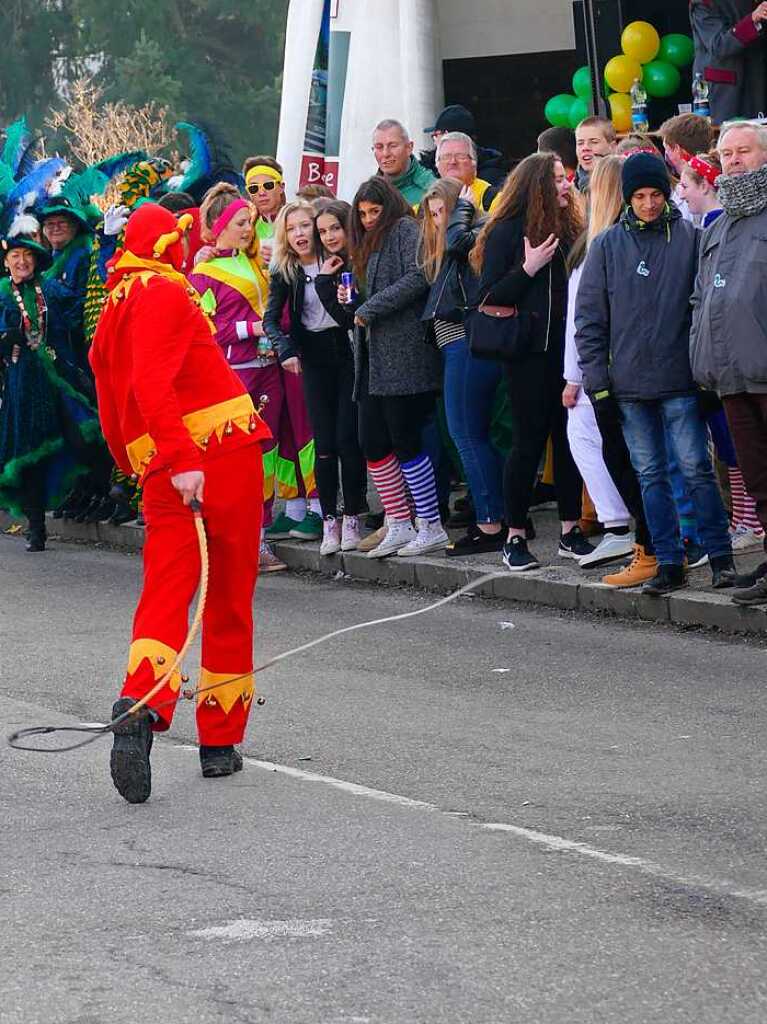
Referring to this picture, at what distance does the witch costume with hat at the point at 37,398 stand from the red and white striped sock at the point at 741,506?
18.1ft

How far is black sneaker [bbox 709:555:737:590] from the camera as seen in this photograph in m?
10.3

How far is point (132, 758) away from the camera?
7.09 meters

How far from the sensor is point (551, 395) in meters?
11.5

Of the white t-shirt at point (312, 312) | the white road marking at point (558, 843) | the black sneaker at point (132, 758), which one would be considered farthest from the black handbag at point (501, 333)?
the black sneaker at point (132, 758)

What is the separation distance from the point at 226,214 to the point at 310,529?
2020 mm

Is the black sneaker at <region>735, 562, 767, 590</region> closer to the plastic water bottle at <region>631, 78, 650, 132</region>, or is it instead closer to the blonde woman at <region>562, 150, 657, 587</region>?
the blonde woman at <region>562, 150, 657, 587</region>

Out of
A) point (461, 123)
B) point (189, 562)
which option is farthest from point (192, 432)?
point (461, 123)

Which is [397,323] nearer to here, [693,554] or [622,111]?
[693,554]

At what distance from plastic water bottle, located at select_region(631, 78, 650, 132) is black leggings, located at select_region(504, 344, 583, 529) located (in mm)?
4500

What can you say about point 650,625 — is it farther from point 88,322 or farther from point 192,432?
point 88,322

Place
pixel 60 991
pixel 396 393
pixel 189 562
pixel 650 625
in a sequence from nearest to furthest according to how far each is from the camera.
Answer: 1. pixel 60 991
2. pixel 189 562
3. pixel 650 625
4. pixel 396 393

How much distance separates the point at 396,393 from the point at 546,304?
47.6 inches

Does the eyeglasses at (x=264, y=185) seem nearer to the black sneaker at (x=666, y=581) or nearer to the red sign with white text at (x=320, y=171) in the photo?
the red sign with white text at (x=320, y=171)

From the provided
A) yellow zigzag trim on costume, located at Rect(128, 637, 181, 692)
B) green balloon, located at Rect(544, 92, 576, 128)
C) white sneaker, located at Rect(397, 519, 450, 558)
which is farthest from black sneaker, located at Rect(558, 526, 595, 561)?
green balloon, located at Rect(544, 92, 576, 128)
